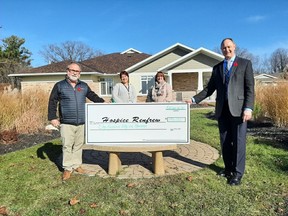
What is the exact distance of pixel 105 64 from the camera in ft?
96.0

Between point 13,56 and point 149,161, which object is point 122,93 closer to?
point 149,161

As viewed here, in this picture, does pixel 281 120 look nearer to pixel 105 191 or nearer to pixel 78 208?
pixel 105 191

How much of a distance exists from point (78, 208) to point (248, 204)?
2.16 metres

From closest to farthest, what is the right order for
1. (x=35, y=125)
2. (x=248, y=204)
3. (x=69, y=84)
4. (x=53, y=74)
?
(x=248, y=204) → (x=69, y=84) → (x=35, y=125) → (x=53, y=74)

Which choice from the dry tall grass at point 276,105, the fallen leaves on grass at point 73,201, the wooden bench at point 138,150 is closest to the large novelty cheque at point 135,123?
the wooden bench at point 138,150

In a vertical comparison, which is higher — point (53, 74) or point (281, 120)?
point (53, 74)

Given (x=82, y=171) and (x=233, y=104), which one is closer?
(x=233, y=104)

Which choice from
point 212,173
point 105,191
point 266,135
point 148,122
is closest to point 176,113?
point 148,122

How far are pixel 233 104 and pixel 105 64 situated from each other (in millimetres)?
26431

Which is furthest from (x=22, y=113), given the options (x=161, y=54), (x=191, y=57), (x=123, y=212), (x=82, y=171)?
(x=161, y=54)

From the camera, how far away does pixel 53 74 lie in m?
25.2

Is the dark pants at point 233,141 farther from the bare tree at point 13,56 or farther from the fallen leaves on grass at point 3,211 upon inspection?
the bare tree at point 13,56

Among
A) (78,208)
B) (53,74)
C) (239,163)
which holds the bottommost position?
(78,208)

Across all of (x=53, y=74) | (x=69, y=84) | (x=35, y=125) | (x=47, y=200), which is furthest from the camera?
(x=53, y=74)
